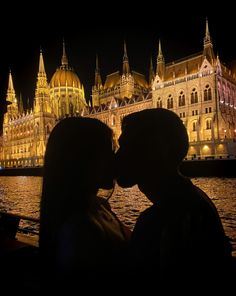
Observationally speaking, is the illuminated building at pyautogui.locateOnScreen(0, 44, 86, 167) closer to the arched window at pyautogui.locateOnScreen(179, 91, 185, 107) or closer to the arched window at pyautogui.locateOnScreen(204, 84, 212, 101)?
the arched window at pyautogui.locateOnScreen(179, 91, 185, 107)

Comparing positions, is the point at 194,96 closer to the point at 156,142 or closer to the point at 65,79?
the point at 65,79

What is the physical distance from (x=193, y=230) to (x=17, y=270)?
7.07ft

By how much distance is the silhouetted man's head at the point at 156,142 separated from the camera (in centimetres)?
125

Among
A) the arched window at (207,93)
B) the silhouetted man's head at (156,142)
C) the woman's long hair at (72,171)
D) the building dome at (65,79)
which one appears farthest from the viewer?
the building dome at (65,79)

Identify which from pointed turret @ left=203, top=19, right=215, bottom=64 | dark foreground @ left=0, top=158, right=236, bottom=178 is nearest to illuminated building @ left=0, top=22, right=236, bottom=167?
pointed turret @ left=203, top=19, right=215, bottom=64

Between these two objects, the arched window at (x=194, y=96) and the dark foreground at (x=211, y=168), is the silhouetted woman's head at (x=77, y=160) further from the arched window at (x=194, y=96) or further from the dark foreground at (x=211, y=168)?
the arched window at (x=194, y=96)

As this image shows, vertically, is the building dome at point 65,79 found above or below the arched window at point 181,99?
above

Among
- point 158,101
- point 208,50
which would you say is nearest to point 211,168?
point 158,101

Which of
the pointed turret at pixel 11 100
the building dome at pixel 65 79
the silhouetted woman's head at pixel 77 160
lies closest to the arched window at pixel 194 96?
the building dome at pixel 65 79

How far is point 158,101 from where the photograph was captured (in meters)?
54.8

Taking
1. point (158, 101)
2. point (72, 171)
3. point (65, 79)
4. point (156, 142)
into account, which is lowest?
point (72, 171)

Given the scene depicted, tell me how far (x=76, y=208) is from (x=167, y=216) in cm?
47

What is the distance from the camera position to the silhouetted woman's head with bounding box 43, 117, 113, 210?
1.39 m

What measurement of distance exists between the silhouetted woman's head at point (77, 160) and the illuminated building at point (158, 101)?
42.5 metres
